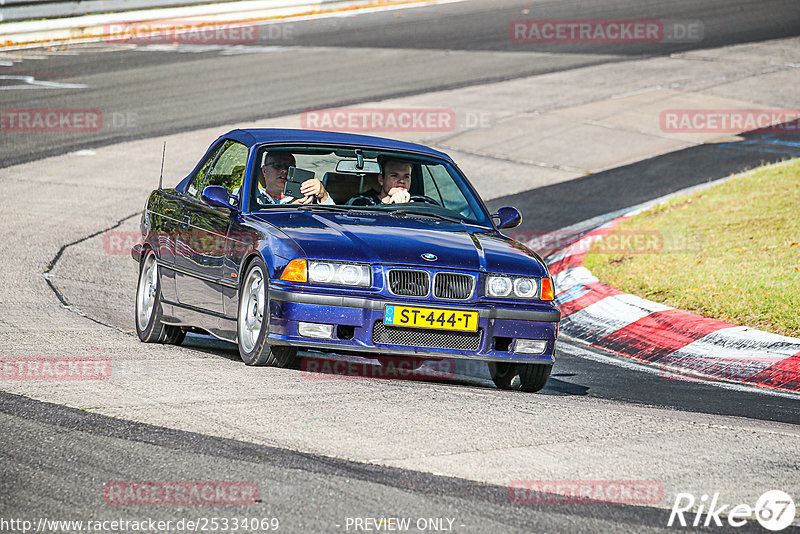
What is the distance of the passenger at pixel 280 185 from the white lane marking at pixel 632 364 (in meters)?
2.45

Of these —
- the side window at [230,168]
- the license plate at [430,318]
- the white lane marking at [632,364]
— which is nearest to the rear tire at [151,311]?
the side window at [230,168]

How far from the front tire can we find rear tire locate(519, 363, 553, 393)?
1.45 metres

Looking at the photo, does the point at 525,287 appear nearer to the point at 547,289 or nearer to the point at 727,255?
the point at 547,289

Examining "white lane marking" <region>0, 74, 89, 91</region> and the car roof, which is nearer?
the car roof

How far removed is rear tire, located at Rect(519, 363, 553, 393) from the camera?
7703mm

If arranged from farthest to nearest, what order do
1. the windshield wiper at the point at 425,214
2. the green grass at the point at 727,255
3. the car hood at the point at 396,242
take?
the green grass at the point at 727,255
the windshield wiper at the point at 425,214
the car hood at the point at 396,242

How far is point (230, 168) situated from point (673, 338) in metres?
3.64

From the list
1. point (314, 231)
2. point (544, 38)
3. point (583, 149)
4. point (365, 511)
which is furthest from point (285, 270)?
point (544, 38)

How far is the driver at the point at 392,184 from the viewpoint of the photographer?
853cm

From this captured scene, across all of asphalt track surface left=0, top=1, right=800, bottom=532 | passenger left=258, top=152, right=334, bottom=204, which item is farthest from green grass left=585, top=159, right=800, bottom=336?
passenger left=258, top=152, right=334, bottom=204

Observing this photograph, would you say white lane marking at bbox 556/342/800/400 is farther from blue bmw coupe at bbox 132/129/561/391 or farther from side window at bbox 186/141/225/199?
side window at bbox 186/141/225/199

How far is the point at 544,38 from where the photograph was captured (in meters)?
29.9

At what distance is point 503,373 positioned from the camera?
26.1 ft

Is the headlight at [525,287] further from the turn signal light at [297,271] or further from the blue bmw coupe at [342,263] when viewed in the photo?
the turn signal light at [297,271]
